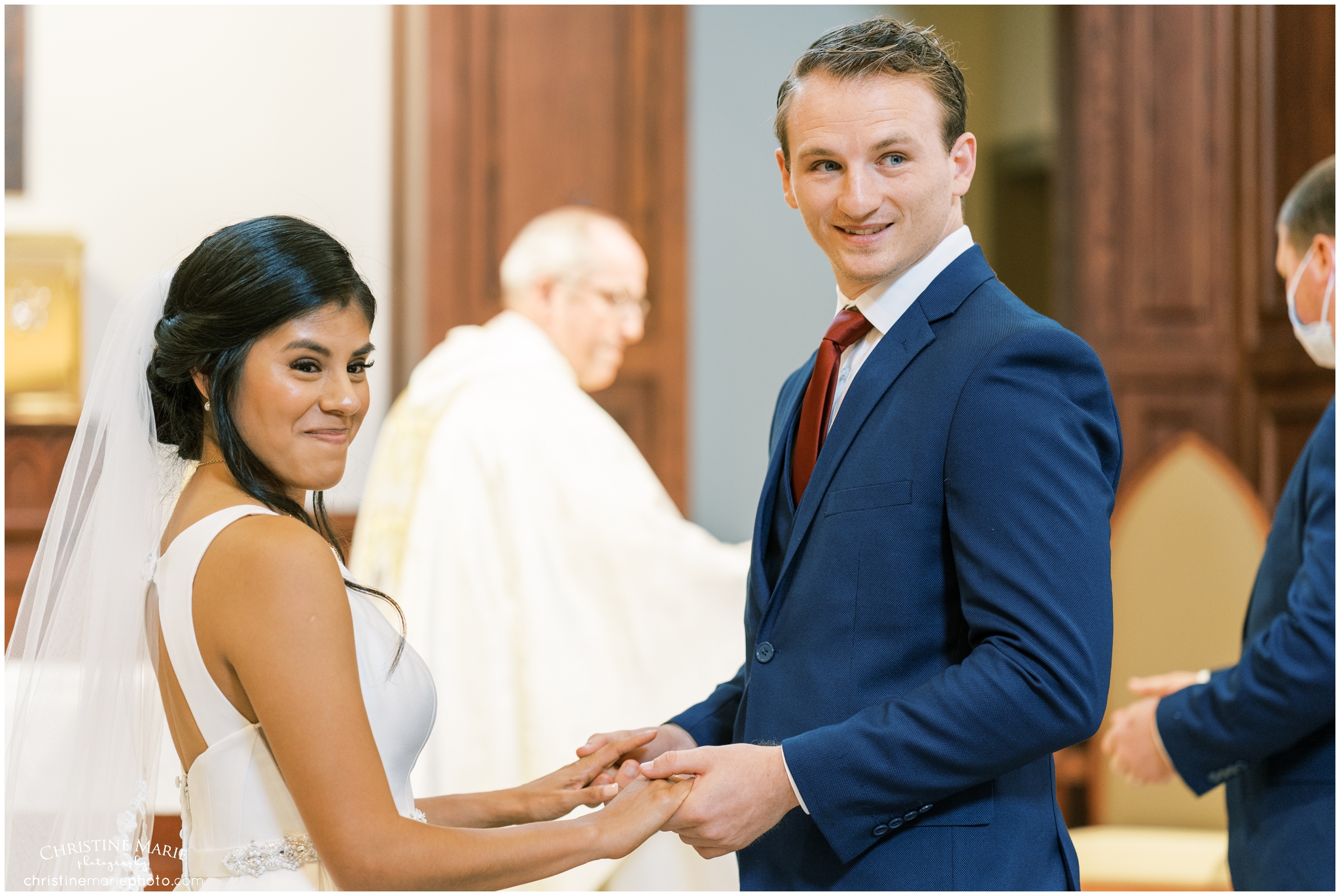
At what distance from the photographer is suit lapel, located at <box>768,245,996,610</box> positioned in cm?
137

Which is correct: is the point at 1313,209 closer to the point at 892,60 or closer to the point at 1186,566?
the point at 892,60

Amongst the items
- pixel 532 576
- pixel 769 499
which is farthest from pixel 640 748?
pixel 532 576

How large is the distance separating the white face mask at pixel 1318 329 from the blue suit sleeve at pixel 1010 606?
1.01 meters

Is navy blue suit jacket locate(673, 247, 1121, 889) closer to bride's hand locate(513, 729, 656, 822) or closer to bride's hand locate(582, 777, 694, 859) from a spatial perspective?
bride's hand locate(582, 777, 694, 859)

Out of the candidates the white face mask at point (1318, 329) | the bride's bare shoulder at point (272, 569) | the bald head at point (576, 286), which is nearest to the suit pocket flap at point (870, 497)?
the bride's bare shoulder at point (272, 569)

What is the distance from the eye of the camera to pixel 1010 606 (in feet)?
4.04

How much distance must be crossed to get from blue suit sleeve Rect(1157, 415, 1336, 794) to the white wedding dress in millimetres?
1270

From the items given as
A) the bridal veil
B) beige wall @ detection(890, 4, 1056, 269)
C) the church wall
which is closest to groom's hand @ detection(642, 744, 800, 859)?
the bridal veil

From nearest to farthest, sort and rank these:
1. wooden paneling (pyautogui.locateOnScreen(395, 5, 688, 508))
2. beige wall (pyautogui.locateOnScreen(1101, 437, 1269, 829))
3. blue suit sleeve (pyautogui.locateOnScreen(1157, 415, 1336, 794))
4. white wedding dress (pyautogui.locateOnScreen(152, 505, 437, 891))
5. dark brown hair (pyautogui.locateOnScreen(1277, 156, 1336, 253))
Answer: white wedding dress (pyautogui.locateOnScreen(152, 505, 437, 891)) < blue suit sleeve (pyautogui.locateOnScreen(1157, 415, 1336, 794)) < dark brown hair (pyautogui.locateOnScreen(1277, 156, 1336, 253)) < beige wall (pyautogui.locateOnScreen(1101, 437, 1269, 829)) < wooden paneling (pyautogui.locateOnScreen(395, 5, 688, 508))

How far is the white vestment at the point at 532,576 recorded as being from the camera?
3.46 m

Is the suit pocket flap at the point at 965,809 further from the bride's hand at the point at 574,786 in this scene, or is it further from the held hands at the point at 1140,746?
the held hands at the point at 1140,746

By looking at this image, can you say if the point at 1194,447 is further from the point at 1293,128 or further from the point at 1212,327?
the point at 1293,128

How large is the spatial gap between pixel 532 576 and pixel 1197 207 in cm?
292

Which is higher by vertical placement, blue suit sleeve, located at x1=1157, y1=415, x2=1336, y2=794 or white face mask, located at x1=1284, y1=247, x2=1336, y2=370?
white face mask, located at x1=1284, y1=247, x2=1336, y2=370
